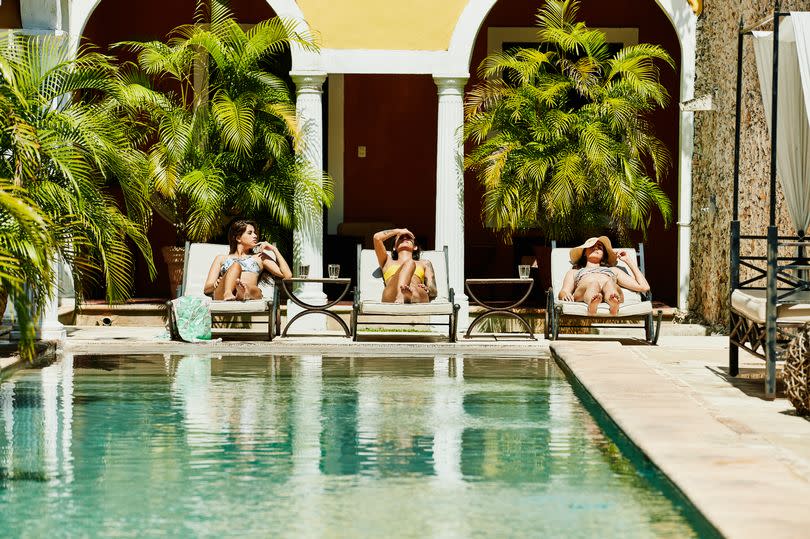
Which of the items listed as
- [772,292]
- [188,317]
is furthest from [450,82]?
[772,292]

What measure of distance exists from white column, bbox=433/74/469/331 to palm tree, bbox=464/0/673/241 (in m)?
0.23

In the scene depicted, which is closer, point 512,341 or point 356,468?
point 356,468

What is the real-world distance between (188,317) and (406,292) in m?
1.84

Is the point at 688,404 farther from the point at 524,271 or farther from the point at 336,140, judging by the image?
the point at 336,140

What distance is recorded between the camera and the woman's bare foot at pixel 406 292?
1153cm

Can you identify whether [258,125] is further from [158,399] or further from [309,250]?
[158,399]

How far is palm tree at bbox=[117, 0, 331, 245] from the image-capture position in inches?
476

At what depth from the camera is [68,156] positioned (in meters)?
8.97

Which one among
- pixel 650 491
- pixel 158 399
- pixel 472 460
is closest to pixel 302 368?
pixel 158 399

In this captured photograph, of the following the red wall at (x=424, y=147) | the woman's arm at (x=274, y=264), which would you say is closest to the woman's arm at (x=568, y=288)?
the woman's arm at (x=274, y=264)

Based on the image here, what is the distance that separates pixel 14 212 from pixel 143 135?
20.3 ft

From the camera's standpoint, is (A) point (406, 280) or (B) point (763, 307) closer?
(B) point (763, 307)

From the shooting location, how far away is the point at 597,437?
22.6 feet

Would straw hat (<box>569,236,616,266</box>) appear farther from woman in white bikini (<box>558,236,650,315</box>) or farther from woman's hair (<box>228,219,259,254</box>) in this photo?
woman's hair (<box>228,219,259,254</box>)
